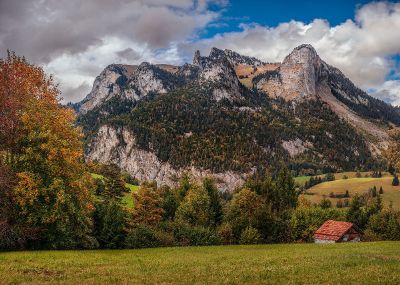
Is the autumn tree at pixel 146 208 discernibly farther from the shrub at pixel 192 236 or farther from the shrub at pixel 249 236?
the shrub at pixel 249 236

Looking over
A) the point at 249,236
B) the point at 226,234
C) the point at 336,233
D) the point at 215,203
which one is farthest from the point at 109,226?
the point at 336,233

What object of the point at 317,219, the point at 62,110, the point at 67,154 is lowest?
the point at 317,219

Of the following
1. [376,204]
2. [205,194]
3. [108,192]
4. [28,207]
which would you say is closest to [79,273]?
[28,207]

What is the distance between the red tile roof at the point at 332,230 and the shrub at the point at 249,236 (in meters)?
21.4

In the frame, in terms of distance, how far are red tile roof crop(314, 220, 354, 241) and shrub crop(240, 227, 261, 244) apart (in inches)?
841

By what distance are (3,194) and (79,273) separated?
21.8 metres

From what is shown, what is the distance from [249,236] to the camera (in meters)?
75.9

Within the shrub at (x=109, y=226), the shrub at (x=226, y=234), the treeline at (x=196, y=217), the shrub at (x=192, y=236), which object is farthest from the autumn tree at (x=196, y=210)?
the shrub at (x=109, y=226)

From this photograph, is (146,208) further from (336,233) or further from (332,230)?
(336,233)

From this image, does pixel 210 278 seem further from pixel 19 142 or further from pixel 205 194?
pixel 205 194

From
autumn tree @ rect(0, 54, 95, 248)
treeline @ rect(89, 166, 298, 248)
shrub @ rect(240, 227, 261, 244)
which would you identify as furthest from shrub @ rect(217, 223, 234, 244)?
autumn tree @ rect(0, 54, 95, 248)

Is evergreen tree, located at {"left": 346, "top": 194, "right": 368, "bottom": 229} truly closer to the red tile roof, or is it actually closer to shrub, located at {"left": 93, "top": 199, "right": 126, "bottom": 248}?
the red tile roof

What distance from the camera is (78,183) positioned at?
45.6 metres

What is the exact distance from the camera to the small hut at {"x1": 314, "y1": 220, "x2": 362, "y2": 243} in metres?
89.3
